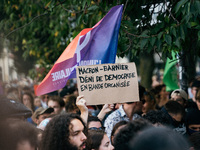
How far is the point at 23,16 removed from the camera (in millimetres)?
8922

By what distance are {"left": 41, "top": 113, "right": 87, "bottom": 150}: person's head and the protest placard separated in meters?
0.91

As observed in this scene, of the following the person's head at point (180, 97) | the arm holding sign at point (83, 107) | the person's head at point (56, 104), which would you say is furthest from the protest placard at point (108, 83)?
the person's head at point (56, 104)

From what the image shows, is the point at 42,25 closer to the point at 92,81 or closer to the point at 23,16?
the point at 23,16

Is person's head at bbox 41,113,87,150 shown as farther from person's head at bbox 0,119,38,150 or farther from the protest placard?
the protest placard

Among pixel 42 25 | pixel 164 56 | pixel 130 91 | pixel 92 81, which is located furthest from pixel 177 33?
pixel 42 25

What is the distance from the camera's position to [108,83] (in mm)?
3697

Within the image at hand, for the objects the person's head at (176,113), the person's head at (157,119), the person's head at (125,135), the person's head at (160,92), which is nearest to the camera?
the person's head at (125,135)

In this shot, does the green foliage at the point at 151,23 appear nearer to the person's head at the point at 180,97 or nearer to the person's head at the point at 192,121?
the person's head at the point at 192,121

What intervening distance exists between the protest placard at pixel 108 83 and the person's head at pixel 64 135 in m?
0.91

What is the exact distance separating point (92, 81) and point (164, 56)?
1.27m

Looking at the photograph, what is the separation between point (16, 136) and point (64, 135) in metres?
0.72

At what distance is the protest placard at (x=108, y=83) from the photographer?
362cm

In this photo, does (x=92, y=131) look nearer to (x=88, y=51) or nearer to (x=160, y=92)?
(x=88, y=51)

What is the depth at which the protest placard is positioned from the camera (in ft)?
11.9
